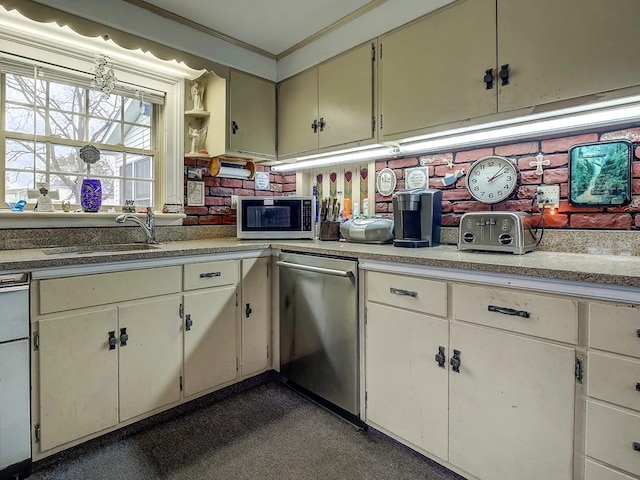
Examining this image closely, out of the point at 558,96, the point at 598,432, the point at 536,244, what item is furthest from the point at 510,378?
the point at 558,96

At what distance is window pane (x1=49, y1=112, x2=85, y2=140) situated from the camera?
2195 millimetres

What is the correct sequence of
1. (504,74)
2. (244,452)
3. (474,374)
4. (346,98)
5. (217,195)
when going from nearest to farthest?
1. (474,374)
2. (504,74)
3. (244,452)
4. (346,98)
5. (217,195)

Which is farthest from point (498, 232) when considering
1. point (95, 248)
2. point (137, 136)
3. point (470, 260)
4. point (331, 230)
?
point (137, 136)

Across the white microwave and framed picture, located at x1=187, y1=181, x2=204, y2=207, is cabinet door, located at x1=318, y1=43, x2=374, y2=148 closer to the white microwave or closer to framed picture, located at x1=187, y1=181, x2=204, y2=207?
the white microwave

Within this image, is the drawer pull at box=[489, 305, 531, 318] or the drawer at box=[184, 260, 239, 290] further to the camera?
the drawer at box=[184, 260, 239, 290]

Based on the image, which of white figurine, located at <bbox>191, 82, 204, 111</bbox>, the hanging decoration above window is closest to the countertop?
the hanging decoration above window

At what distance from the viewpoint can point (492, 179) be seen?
1990 millimetres

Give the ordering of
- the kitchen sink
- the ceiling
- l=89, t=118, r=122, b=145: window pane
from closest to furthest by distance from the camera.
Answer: the kitchen sink, the ceiling, l=89, t=118, r=122, b=145: window pane

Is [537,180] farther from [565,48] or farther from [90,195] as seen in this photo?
[90,195]

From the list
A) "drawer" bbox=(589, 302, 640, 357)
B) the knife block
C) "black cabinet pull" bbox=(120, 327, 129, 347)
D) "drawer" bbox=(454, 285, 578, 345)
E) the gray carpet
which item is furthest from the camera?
the knife block

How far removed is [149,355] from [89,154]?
131cm

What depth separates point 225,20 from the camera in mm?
2318

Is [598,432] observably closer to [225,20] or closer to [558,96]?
[558,96]

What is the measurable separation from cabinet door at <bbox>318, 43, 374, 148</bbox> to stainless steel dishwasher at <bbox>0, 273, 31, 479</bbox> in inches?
70.9
